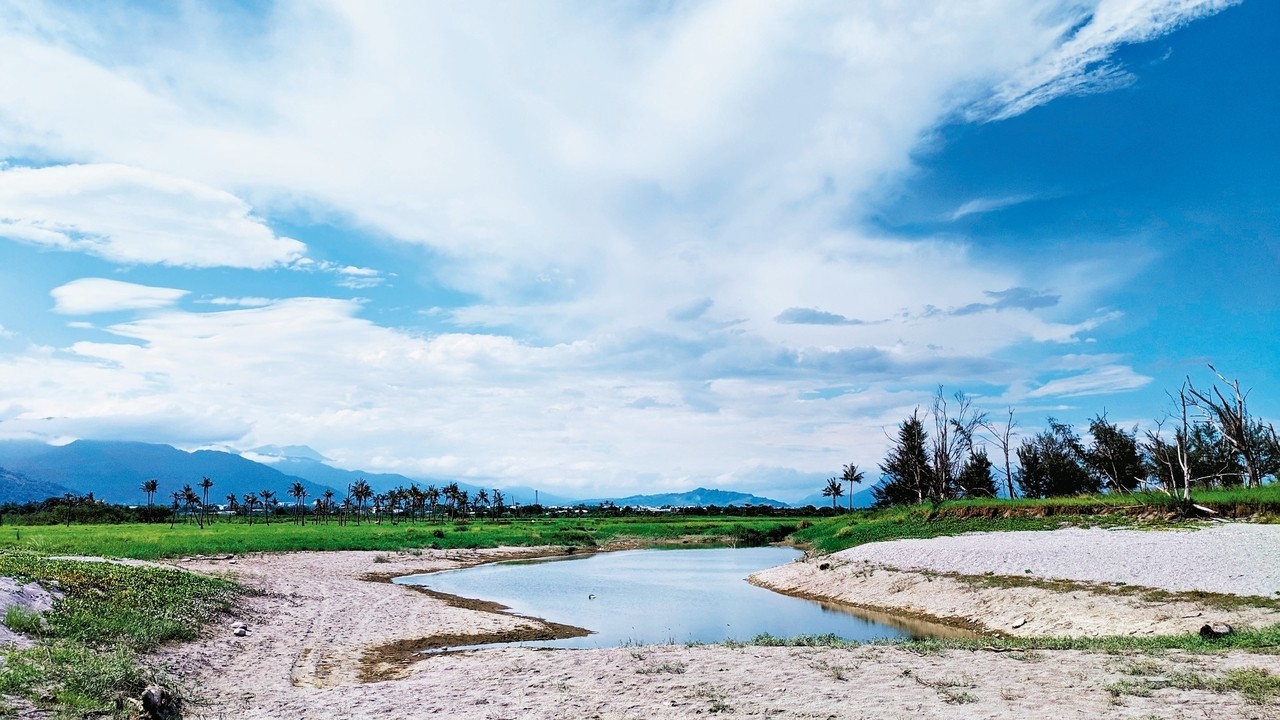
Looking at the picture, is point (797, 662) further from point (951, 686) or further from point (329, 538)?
point (329, 538)

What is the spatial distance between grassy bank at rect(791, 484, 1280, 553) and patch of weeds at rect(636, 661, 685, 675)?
27477 millimetres

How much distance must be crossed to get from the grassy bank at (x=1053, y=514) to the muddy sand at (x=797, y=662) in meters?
4.96

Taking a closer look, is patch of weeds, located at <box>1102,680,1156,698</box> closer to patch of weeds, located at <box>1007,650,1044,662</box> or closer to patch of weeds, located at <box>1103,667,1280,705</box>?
patch of weeds, located at <box>1103,667,1280,705</box>

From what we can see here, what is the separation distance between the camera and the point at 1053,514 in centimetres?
3891

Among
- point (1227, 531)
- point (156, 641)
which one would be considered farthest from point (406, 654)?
point (1227, 531)

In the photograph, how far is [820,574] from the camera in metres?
35.9

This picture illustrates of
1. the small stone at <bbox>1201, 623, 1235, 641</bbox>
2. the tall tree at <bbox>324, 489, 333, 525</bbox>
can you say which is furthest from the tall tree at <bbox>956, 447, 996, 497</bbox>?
the tall tree at <bbox>324, 489, 333, 525</bbox>

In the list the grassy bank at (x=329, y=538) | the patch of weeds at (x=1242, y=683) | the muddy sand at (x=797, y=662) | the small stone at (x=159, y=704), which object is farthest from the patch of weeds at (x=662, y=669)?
the grassy bank at (x=329, y=538)

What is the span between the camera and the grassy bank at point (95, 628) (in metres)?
10.8

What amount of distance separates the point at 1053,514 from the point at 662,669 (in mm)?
33457

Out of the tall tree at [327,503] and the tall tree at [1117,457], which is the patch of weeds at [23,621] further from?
the tall tree at [327,503]

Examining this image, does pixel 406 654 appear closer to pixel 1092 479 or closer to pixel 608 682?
pixel 608 682

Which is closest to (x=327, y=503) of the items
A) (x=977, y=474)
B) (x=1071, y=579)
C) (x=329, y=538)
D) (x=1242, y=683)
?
(x=329, y=538)

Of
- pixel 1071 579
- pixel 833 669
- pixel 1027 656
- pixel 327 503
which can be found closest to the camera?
pixel 833 669
